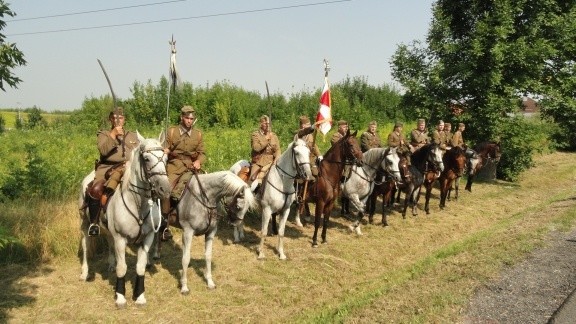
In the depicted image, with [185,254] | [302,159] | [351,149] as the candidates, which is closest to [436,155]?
[351,149]

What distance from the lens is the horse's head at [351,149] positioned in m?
9.45

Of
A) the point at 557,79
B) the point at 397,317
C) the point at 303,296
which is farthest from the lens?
the point at 557,79

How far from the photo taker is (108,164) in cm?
707

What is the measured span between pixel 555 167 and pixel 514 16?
992cm

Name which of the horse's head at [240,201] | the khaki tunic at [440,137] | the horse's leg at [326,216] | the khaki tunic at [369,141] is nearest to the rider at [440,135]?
the khaki tunic at [440,137]

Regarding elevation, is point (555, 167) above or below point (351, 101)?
below

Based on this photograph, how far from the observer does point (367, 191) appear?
1062cm

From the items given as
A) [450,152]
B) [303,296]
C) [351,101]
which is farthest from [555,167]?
[303,296]

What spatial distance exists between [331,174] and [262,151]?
1.73 m

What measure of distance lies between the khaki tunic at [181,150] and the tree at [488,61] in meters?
14.4

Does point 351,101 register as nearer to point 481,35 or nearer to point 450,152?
point 481,35

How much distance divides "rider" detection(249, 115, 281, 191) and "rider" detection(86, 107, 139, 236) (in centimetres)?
324

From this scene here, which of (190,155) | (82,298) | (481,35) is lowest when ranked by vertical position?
(82,298)

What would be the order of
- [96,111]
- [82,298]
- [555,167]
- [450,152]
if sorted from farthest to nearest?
[96,111], [555,167], [450,152], [82,298]
